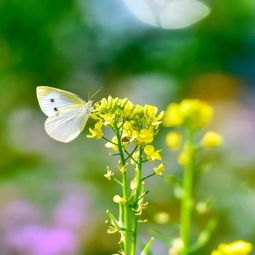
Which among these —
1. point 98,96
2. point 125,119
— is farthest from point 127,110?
point 98,96

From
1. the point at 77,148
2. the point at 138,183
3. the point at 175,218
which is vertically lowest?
the point at 138,183

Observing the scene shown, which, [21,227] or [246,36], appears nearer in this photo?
[21,227]

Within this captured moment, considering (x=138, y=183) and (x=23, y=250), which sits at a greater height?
(x=23, y=250)

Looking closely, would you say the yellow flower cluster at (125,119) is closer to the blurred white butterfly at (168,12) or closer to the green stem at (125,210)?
the green stem at (125,210)

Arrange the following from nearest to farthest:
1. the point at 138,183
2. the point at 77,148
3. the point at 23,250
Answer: the point at 138,183
the point at 23,250
the point at 77,148

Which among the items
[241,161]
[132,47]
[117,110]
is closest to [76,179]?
[241,161]

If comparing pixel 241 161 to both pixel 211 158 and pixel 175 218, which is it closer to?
pixel 211 158

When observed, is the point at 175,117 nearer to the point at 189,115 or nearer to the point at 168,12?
the point at 189,115
